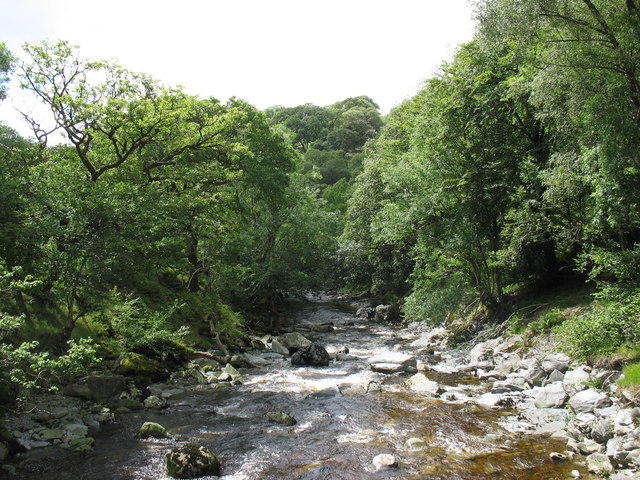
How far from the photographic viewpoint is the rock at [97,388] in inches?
446

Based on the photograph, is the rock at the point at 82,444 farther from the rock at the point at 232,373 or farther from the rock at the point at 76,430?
the rock at the point at 232,373

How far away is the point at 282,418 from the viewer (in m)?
10.8

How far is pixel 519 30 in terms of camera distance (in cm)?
1266

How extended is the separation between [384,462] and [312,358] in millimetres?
9403

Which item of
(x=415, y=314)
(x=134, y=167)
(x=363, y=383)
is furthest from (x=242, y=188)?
(x=363, y=383)

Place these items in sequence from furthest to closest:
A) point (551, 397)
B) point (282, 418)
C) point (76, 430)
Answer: point (282, 418)
point (551, 397)
point (76, 430)

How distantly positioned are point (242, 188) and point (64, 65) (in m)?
11.3

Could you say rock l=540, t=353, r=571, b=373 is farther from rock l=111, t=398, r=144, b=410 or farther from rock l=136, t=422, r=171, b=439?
rock l=111, t=398, r=144, b=410

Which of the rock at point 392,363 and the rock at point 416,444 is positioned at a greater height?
the rock at point 416,444

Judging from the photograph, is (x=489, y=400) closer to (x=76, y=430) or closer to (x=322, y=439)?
(x=322, y=439)

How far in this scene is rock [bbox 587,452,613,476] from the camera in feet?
22.9

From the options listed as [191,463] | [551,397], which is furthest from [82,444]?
[551,397]

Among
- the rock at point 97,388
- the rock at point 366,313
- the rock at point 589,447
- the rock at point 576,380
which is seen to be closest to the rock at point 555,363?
the rock at point 576,380

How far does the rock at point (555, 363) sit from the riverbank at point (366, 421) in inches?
1.9
